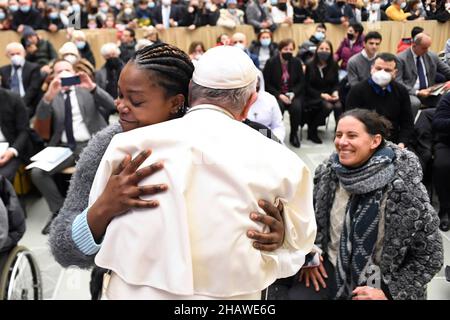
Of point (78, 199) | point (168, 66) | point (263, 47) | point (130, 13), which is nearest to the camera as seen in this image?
point (168, 66)

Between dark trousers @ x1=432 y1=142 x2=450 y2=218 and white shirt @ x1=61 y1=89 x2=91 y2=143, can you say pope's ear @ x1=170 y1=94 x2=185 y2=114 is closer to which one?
dark trousers @ x1=432 y1=142 x2=450 y2=218

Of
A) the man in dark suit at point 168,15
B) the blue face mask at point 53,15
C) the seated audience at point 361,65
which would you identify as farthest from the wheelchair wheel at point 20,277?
the blue face mask at point 53,15

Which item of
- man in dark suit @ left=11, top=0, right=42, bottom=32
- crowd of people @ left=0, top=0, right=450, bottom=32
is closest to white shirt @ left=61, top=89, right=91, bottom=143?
crowd of people @ left=0, top=0, right=450, bottom=32

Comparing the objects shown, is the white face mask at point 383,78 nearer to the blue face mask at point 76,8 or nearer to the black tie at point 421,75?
the black tie at point 421,75

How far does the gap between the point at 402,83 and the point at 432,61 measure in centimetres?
96

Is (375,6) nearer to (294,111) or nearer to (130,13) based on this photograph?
(294,111)

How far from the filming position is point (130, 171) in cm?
100

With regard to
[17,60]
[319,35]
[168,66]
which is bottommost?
[17,60]

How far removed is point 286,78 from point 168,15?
7.16ft

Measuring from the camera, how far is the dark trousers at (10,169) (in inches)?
148

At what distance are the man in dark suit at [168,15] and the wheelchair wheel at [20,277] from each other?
4.91 meters

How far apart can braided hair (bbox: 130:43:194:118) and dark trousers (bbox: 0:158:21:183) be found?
287 cm

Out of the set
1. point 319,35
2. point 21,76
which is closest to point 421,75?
point 319,35
